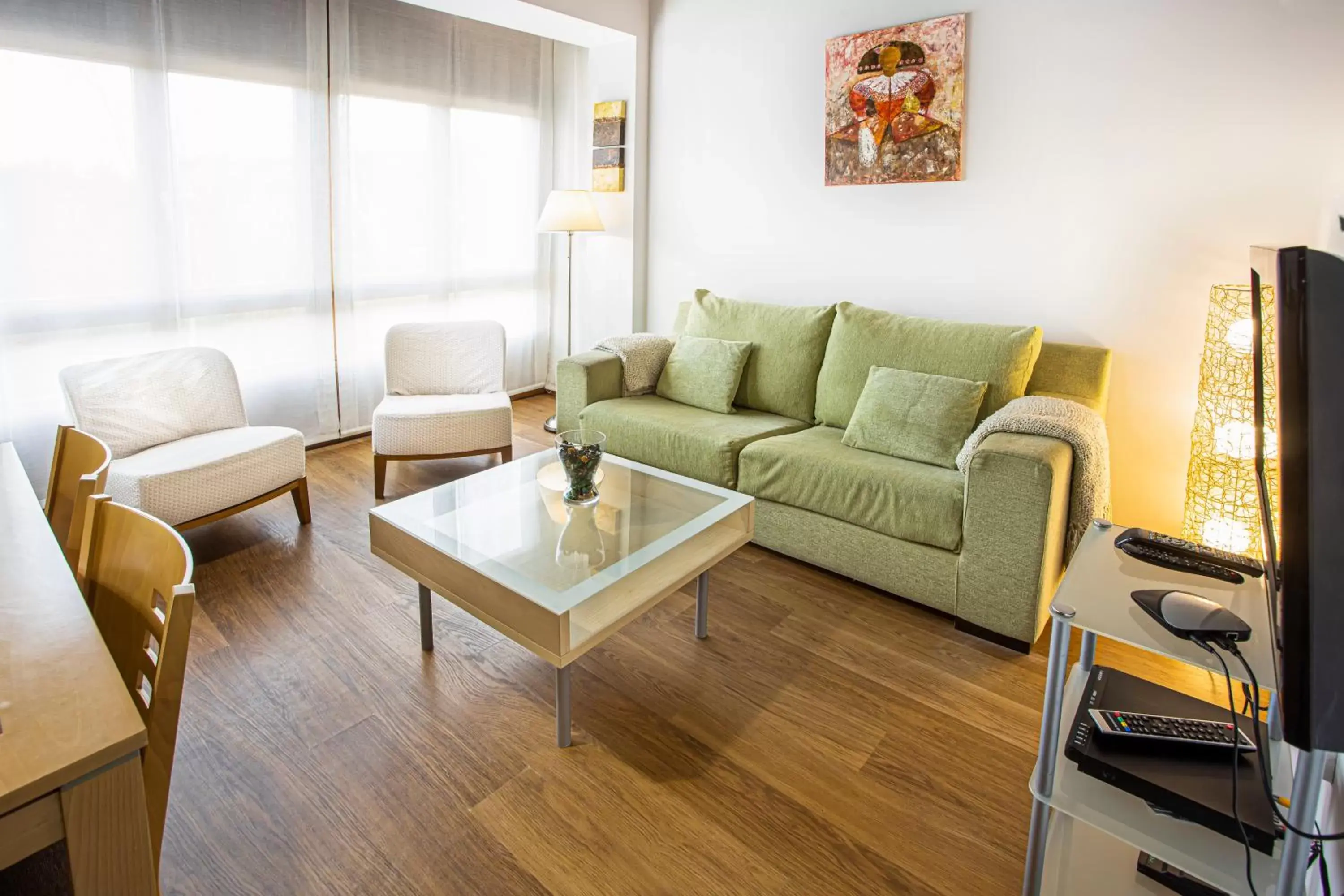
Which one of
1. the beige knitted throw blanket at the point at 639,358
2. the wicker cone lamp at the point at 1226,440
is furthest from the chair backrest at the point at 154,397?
the wicker cone lamp at the point at 1226,440

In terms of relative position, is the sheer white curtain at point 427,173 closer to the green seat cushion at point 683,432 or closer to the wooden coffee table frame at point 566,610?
the green seat cushion at point 683,432

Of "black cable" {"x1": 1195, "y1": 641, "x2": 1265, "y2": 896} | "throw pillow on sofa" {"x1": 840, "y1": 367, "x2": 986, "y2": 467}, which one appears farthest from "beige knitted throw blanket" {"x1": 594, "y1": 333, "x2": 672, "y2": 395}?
"black cable" {"x1": 1195, "y1": 641, "x2": 1265, "y2": 896}

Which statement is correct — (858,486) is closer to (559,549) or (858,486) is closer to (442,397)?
(559,549)

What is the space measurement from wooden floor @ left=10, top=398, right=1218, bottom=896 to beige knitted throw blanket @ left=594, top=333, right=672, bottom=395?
4.14ft

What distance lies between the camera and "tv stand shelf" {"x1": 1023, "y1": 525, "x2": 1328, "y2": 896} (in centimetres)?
117

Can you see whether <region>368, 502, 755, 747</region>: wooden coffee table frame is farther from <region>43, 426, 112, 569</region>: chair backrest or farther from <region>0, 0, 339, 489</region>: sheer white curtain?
<region>0, 0, 339, 489</region>: sheer white curtain

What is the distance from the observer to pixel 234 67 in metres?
3.58

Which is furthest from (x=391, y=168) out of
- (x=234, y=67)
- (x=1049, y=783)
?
(x=1049, y=783)

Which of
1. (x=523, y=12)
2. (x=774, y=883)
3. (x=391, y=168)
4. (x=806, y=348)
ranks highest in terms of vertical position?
(x=523, y=12)

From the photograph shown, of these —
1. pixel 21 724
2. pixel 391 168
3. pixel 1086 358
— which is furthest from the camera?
pixel 391 168

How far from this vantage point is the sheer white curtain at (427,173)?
4082mm

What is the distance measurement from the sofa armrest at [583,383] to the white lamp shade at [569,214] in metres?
1.03

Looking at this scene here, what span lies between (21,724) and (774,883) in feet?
4.18

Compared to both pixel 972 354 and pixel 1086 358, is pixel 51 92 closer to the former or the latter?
pixel 972 354
